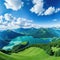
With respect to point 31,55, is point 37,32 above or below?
above

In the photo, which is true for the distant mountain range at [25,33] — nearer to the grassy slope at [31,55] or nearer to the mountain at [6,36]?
the mountain at [6,36]

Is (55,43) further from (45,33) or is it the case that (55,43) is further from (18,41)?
(18,41)

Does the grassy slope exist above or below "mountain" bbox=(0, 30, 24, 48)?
below

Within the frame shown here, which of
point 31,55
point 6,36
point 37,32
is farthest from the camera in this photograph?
point 37,32

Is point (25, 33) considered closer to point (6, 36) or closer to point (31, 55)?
point (6, 36)

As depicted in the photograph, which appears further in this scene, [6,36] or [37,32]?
[37,32]

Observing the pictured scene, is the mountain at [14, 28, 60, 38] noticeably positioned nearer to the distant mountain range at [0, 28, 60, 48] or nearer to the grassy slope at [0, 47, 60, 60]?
the distant mountain range at [0, 28, 60, 48]

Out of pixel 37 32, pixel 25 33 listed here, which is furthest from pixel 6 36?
pixel 37 32

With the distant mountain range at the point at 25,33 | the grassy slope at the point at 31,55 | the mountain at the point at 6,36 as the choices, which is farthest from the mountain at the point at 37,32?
the grassy slope at the point at 31,55

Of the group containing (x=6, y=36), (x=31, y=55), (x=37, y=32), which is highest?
(x=37, y=32)

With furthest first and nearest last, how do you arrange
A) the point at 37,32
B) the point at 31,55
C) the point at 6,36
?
the point at 37,32 < the point at 6,36 < the point at 31,55

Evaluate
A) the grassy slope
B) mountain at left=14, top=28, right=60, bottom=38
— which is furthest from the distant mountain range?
the grassy slope
